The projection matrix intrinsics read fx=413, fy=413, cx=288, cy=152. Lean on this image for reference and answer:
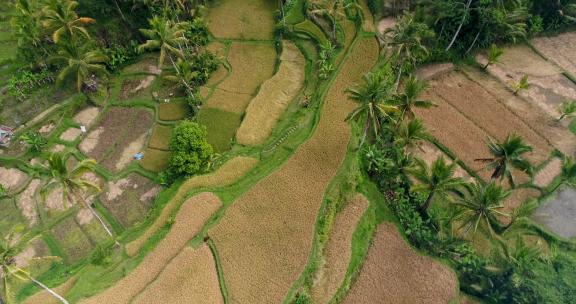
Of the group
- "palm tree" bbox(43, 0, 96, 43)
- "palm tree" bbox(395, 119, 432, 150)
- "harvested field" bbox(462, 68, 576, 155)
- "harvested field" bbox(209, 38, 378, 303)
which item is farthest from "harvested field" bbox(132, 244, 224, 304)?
"harvested field" bbox(462, 68, 576, 155)

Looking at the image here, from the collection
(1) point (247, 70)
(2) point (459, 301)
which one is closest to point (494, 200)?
(2) point (459, 301)

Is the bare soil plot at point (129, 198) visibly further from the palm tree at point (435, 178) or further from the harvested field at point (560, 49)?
the harvested field at point (560, 49)


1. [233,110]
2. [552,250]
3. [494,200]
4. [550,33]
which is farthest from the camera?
[550,33]

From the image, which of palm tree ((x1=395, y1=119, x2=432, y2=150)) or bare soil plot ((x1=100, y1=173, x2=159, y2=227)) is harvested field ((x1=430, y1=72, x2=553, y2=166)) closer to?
palm tree ((x1=395, y1=119, x2=432, y2=150))

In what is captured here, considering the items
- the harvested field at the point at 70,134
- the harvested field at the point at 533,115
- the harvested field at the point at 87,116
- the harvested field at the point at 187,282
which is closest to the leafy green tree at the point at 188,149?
the harvested field at the point at 187,282

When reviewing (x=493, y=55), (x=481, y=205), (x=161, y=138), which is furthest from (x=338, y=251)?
(x=493, y=55)

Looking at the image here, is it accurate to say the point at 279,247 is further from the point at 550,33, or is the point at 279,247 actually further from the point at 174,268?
the point at 550,33

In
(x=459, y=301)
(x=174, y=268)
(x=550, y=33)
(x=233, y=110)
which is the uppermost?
(x=550, y=33)
